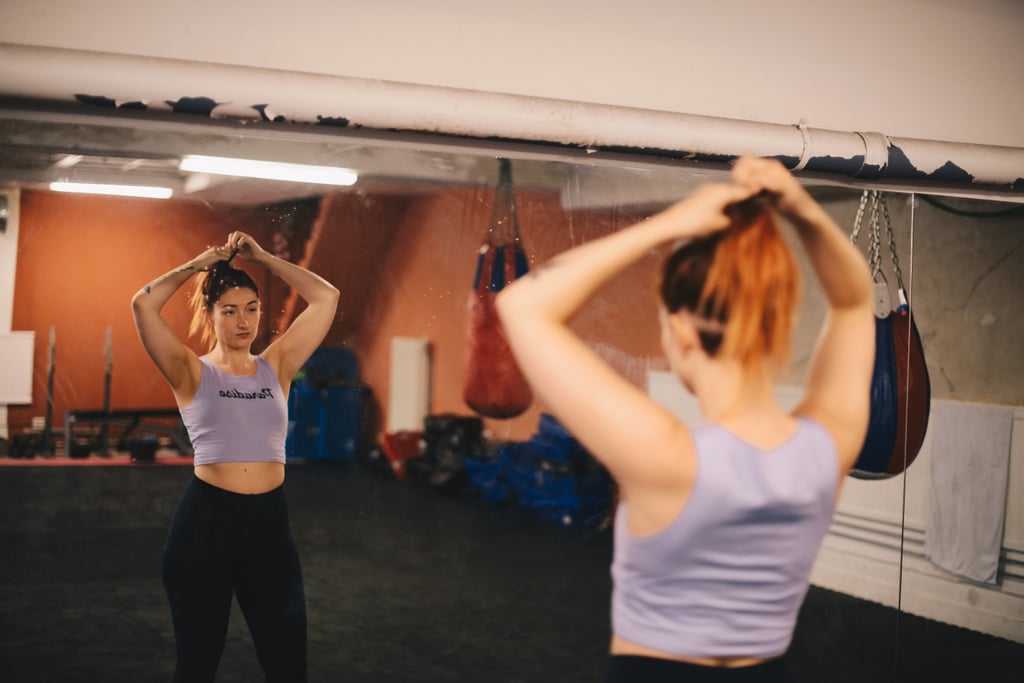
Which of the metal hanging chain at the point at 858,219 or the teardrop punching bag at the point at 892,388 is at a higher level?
the metal hanging chain at the point at 858,219

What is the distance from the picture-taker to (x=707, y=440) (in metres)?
1.18

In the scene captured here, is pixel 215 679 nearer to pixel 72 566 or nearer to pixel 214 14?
pixel 72 566

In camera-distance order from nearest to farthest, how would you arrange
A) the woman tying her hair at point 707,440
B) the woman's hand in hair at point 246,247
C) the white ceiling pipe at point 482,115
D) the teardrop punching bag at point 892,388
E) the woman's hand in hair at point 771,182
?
the woman tying her hair at point 707,440 → the woman's hand in hair at point 771,182 → the white ceiling pipe at point 482,115 → the woman's hand in hair at point 246,247 → the teardrop punching bag at point 892,388

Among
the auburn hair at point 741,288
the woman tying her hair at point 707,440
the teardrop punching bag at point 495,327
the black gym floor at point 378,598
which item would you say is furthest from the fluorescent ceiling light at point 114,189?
the auburn hair at point 741,288

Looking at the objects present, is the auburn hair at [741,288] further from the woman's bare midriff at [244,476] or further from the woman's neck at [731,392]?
the woman's bare midriff at [244,476]

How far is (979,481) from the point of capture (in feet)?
9.53

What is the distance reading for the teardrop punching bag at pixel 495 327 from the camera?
7.62 feet

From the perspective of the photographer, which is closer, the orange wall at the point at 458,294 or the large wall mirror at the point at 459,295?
the large wall mirror at the point at 459,295

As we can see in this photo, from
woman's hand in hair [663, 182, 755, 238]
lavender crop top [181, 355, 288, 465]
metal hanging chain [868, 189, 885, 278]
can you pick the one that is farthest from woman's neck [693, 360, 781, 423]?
metal hanging chain [868, 189, 885, 278]

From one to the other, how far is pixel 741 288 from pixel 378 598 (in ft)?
4.67

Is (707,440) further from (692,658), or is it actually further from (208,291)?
(208,291)

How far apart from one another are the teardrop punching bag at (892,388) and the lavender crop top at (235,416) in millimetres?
1722

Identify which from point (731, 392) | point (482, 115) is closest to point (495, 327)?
point (482, 115)

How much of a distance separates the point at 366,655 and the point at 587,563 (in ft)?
2.18
